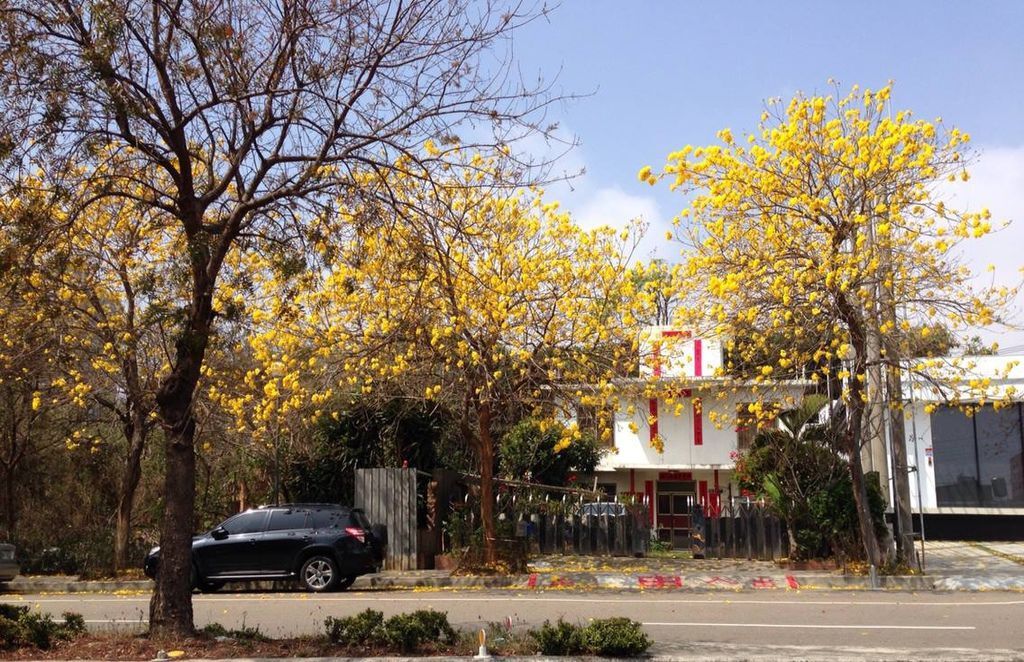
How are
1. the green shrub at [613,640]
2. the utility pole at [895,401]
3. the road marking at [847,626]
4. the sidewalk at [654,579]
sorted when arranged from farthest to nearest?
the sidewalk at [654,579], the utility pole at [895,401], the road marking at [847,626], the green shrub at [613,640]

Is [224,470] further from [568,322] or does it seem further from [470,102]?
[470,102]

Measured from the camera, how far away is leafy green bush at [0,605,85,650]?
9.31 meters

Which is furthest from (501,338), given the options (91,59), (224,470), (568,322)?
(224,470)

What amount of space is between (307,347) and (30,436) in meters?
10.1

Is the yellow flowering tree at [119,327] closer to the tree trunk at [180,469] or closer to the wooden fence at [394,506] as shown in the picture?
the tree trunk at [180,469]

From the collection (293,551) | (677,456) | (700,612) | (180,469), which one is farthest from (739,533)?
(180,469)

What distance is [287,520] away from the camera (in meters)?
17.6

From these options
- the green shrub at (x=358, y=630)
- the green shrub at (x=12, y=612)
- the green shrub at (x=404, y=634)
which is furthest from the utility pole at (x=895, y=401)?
the green shrub at (x=12, y=612)

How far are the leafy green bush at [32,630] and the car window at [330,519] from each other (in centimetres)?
746

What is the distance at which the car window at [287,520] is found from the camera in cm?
1750

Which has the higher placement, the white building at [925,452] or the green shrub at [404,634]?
the white building at [925,452]

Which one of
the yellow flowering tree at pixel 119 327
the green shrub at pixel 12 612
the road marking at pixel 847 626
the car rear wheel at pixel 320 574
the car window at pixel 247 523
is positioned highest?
the yellow flowering tree at pixel 119 327

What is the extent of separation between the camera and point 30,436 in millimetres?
24250

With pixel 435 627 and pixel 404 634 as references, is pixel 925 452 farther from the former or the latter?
pixel 404 634
